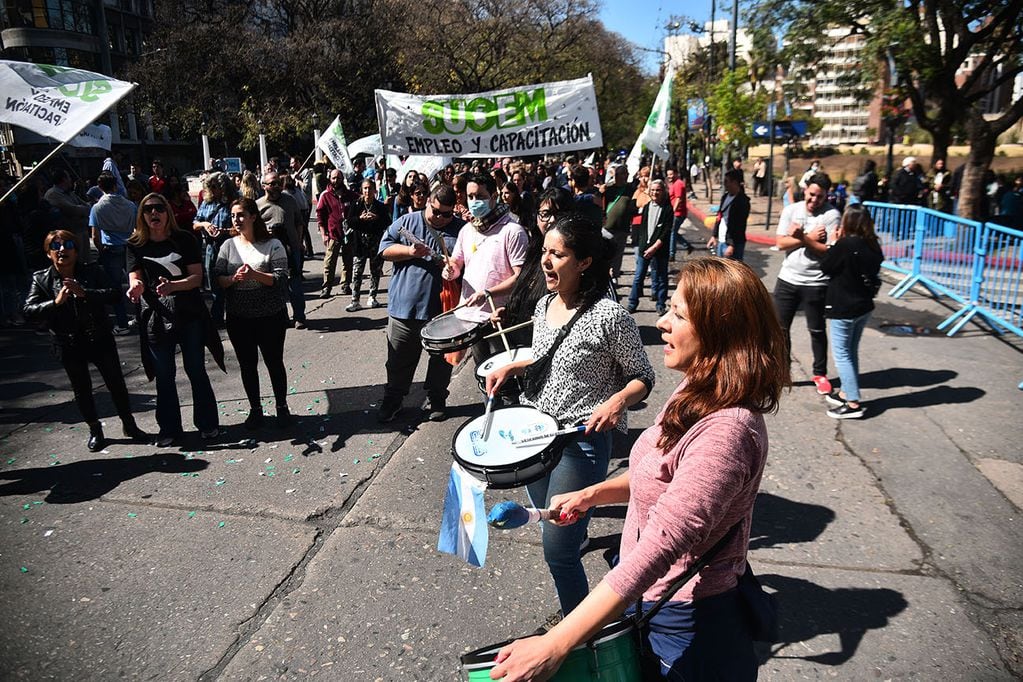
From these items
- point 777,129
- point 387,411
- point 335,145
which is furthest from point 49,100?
point 777,129

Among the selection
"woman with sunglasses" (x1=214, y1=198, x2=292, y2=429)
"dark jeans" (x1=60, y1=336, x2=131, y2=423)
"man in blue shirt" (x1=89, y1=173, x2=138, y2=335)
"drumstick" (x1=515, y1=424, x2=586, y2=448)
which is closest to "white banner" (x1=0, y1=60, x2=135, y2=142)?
"woman with sunglasses" (x1=214, y1=198, x2=292, y2=429)

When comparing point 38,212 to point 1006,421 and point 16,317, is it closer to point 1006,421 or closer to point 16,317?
point 16,317

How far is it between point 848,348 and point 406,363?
355 centimetres

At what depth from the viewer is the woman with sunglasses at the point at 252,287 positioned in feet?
18.5

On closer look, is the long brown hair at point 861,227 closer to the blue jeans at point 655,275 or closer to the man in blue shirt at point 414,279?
the man in blue shirt at point 414,279

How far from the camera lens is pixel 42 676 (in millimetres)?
3246

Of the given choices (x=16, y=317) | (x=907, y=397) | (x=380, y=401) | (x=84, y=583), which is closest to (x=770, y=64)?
(x=907, y=397)

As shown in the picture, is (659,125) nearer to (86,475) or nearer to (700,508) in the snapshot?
(86,475)

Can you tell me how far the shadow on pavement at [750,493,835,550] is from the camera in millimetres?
4273

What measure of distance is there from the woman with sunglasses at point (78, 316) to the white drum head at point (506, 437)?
387 centimetres

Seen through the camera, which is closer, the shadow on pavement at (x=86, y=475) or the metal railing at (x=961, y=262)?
the shadow on pavement at (x=86, y=475)

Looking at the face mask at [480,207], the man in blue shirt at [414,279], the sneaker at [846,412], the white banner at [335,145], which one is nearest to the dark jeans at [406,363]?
the man in blue shirt at [414,279]

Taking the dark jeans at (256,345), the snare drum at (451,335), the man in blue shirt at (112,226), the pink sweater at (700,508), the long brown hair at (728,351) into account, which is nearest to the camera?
the pink sweater at (700,508)

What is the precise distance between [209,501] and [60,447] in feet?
5.94
